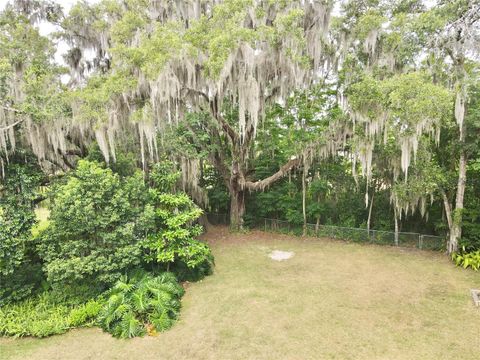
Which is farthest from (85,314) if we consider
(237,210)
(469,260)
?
(469,260)

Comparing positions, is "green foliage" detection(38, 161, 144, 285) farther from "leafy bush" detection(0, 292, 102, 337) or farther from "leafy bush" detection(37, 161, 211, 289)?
"leafy bush" detection(0, 292, 102, 337)

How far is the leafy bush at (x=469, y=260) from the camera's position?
30.4ft

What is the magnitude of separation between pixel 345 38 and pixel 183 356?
11963 millimetres

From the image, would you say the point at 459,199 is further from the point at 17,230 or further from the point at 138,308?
the point at 17,230

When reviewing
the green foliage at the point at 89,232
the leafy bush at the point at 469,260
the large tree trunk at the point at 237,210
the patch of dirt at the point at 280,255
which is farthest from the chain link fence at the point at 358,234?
the green foliage at the point at 89,232

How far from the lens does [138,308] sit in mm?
7023

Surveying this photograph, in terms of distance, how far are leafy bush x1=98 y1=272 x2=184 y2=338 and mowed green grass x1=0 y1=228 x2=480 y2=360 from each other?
25cm

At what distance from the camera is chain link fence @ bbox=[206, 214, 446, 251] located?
11.4m

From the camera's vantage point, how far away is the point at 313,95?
13039mm

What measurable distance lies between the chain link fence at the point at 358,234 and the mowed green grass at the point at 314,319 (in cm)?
117

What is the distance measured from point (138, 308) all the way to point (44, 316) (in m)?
2.57

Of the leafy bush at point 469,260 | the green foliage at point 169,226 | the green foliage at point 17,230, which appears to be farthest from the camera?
the leafy bush at point 469,260

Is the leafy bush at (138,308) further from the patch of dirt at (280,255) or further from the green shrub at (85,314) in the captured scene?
the patch of dirt at (280,255)

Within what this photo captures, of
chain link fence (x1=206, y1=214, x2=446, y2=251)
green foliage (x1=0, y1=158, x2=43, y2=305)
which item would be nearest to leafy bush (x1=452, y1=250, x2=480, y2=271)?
chain link fence (x1=206, y1=214, x2=446, y2=251)
